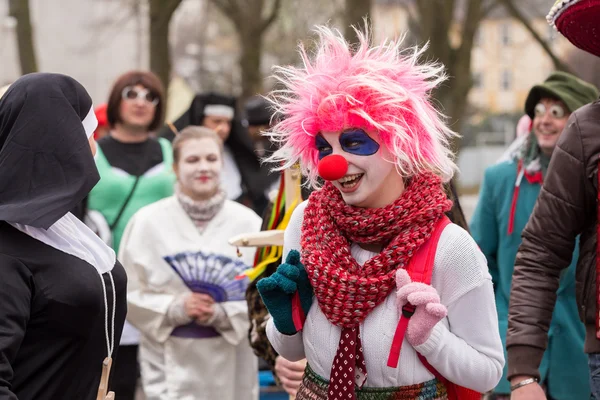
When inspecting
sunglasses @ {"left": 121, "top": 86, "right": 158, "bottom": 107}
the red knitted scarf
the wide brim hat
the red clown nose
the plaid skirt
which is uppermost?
sunglasses @ {"left": 121, "top": 86, "right": 158, "bottom": 107}

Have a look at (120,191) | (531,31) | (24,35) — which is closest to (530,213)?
(120,191)

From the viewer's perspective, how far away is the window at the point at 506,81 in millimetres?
81562

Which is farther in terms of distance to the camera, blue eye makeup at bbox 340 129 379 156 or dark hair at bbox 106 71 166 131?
dark hair at bbox 106 71 166 131

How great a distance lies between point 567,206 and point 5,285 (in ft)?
6.72

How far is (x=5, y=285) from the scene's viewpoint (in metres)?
2.84

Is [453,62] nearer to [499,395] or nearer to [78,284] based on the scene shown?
[499,395]

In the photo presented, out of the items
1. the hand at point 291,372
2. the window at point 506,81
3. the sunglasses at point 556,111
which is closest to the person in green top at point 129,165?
the hand at point 291,372

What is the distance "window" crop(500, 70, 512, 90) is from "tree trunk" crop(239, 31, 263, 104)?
61819 mm

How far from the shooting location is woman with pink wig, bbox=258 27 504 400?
3.16 m

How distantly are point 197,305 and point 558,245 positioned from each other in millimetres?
2676

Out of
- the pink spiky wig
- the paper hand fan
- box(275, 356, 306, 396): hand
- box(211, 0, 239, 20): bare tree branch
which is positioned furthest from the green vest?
box(211, 0, 239, 20): bare tree branch

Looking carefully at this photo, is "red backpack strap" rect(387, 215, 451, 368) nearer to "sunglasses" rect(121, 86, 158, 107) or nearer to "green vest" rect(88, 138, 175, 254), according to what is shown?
"green vest" rect(88, 138, 175, 254)

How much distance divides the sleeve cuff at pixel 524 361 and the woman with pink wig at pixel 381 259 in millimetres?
420

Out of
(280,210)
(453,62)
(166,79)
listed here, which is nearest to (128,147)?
(280,210)
